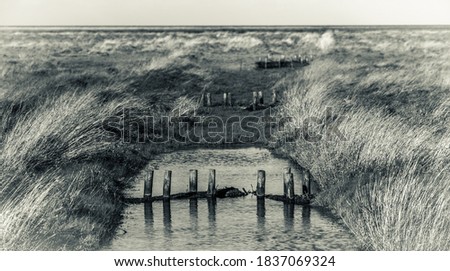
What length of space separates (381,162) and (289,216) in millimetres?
1908

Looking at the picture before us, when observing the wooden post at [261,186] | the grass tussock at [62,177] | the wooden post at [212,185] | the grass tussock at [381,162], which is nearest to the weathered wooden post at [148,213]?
the grass tussock at [62,177]

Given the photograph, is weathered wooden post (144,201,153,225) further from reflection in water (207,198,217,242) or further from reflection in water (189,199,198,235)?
reflection in water (207,198,217,242)

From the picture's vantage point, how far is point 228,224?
10.2m

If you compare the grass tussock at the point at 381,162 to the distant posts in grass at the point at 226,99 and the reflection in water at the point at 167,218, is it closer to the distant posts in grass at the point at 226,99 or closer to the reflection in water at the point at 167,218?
the distant posts in grass at the point at 226,99

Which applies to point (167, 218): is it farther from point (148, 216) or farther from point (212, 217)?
point (212, 217)

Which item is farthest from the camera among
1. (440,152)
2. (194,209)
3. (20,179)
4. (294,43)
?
(294,43)

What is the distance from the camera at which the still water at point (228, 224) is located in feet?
30.7

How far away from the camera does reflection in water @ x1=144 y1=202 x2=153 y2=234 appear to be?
10.0m

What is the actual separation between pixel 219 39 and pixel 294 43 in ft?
16.0

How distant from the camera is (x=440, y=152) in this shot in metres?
10.2

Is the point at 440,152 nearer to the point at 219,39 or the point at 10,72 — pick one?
the point at 10,72

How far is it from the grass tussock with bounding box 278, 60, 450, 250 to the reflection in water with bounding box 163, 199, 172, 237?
2.81 meters
